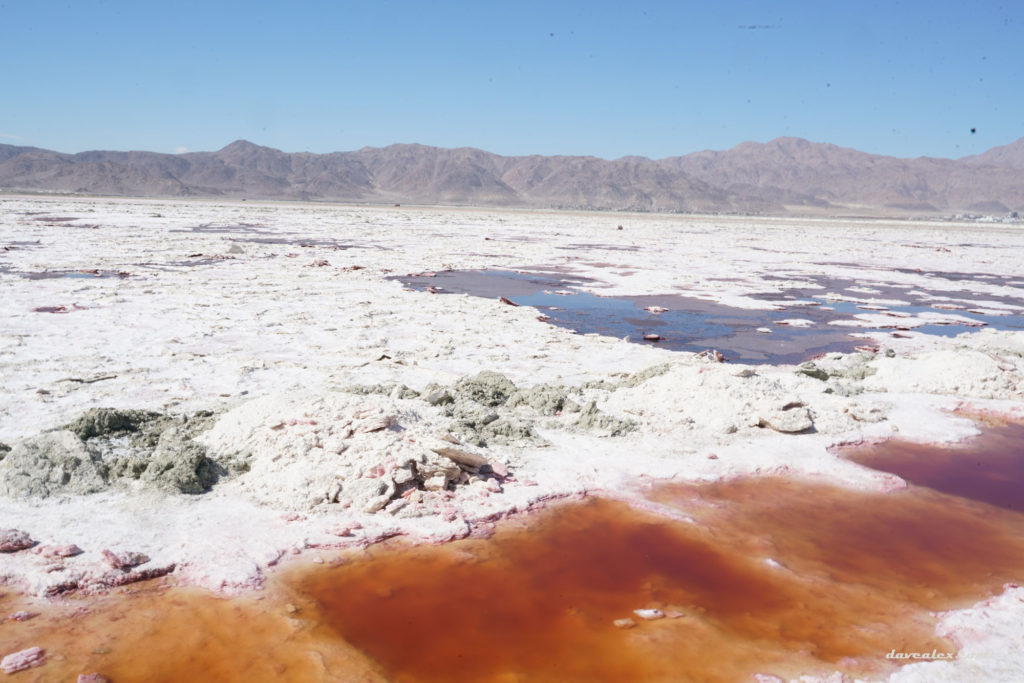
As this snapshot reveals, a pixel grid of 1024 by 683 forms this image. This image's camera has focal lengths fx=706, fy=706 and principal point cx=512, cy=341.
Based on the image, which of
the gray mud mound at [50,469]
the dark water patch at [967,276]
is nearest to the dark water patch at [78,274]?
the gray mud mound at [50,469]

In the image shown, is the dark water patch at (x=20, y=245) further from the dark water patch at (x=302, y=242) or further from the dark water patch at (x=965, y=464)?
the dark water patch at (x=965, y=464)

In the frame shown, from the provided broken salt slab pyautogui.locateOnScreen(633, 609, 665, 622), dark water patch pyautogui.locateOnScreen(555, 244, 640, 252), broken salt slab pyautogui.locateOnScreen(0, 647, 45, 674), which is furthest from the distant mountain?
broken salt slab pyautogui.locateOnScreen(633, 609, 665, 622)

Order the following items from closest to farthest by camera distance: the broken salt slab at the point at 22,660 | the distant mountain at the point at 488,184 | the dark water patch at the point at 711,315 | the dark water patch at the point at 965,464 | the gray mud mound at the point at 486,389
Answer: the broken salt slab at the point at 22,660
the dark water patch at the point at 965,464
the gray mud mound at the point at 486,389
the dark water patch at the point at 711,315
the distant mountain at the point at 488,184

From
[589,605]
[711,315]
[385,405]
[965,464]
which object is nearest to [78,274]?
[385,405]

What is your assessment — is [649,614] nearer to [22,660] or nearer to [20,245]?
[22,660]

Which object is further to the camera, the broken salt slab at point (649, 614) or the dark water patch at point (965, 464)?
the dark water patch at point (965, 464)

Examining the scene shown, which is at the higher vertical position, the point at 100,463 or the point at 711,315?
the point at 711,315

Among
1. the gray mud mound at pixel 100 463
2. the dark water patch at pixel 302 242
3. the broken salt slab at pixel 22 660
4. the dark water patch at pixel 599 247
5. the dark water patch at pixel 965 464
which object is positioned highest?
the dark water patch at pixel 599 247
